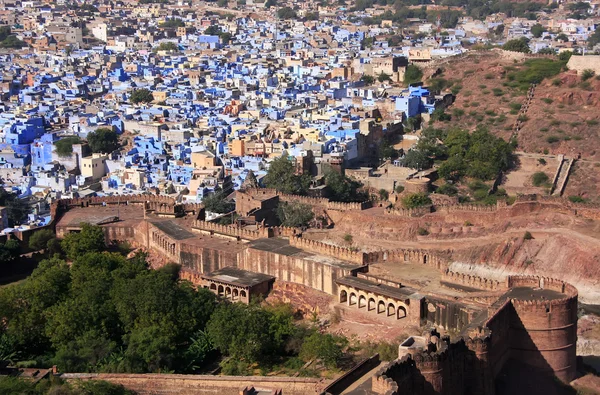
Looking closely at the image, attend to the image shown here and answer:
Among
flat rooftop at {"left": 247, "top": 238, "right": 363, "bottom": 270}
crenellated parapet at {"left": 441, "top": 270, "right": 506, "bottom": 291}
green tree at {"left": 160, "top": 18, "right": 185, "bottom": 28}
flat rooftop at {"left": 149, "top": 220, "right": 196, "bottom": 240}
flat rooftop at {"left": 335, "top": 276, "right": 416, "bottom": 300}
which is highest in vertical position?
green tree at {"left": 160, "top": 18, "right": 185, "bottom": 28}

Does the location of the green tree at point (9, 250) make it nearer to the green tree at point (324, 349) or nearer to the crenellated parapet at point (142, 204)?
the crenellated parapet at point (142, 204)

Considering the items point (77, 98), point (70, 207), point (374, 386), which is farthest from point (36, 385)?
point (77, 98)

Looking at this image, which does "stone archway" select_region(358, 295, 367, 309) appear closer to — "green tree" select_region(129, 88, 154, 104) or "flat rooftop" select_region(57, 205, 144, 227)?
"flat rooftop" select_region(57, 205, 144, 227)

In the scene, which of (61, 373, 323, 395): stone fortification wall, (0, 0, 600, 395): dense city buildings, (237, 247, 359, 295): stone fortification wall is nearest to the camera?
(61, 373, 323, 395): stone fortification wall

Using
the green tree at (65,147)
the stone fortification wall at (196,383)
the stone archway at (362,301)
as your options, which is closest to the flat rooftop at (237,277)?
the stone archway at (362,301)

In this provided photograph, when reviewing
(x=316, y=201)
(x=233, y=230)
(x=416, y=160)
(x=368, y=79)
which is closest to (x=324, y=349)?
(x=233, y=230)

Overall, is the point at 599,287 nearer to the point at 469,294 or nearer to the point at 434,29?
the point at 469,294

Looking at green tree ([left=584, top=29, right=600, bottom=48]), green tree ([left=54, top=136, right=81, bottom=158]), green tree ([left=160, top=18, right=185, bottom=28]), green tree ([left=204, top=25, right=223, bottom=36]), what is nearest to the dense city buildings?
green tree ([left=54, top=136, right=81, bottom=158])
